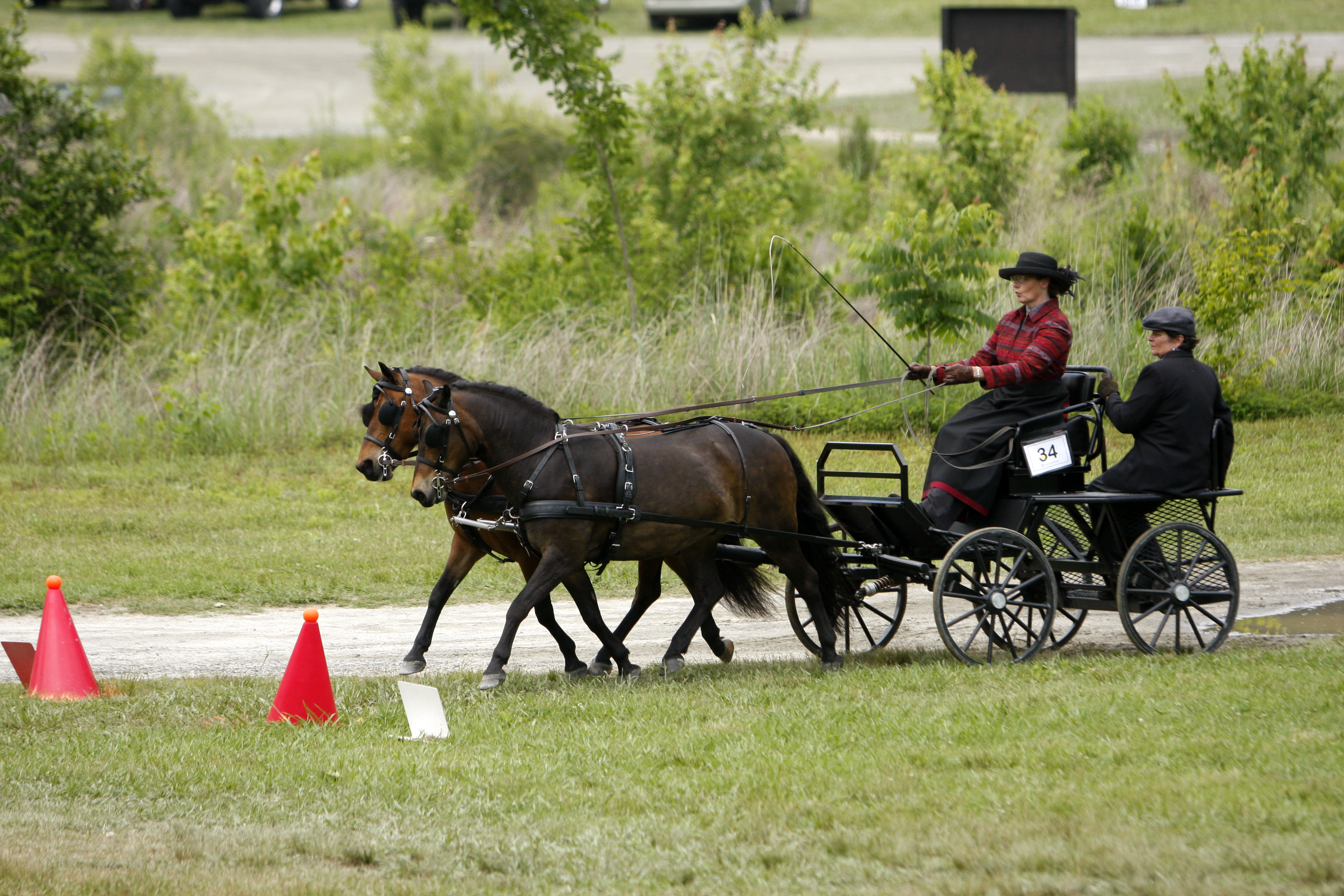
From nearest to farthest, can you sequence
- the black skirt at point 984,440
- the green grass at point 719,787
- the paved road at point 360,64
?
the green grass at point 719,787 → the black skirt at point 984,440 → the paved road at point 360,64

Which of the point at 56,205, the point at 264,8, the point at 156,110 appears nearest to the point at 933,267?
the point at 56,205

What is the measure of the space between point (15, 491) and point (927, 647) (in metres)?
9.65

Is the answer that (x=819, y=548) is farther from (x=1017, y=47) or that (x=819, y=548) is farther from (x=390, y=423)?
(x=1017, y=47)

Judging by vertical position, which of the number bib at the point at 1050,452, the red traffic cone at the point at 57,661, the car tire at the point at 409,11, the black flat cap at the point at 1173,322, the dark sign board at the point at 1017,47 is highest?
the car tire at the point at 409,11

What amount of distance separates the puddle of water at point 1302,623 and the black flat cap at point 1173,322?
209cm

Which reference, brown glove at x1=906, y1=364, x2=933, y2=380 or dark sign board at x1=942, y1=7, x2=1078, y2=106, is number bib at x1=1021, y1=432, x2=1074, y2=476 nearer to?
brown glove at x1=906, y1=364, x2=933, y2=380

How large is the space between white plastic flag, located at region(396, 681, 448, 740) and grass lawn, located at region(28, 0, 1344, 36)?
29497mm

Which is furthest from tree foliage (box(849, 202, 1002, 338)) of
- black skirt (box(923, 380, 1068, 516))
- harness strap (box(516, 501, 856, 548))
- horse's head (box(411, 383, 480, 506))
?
horse's head (box(411, 383, 480, 506))

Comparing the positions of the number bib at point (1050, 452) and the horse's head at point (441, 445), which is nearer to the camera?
the horse's head at point (441, 445)

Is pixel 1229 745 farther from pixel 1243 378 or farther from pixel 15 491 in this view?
pixel 15 491

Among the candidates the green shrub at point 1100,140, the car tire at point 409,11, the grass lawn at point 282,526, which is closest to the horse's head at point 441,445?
the grass lawn at point 282,526

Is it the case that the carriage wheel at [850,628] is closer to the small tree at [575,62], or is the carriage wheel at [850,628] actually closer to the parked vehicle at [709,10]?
the small tree at [575,62]

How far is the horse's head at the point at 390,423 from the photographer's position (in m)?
6.77

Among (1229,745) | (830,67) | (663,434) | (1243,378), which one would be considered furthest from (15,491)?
(830,67)
